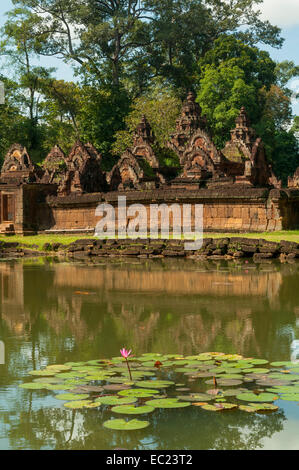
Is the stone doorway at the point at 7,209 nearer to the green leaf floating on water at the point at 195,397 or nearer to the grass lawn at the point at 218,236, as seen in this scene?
the grass lawn at the point at 218,236

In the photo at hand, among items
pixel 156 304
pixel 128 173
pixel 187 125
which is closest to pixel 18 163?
pixel 128 173

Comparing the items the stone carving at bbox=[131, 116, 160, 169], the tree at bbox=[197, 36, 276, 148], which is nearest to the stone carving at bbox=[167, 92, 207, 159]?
the stone carving at bbox=[131, 116, 160, 169]

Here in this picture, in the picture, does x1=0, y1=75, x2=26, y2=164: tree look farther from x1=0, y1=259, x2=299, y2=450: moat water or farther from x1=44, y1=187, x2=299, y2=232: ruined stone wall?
x1=0, y1=259, x2=299, y2=450: moat water

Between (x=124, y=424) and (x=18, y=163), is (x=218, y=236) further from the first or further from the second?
(x=18, y=163)

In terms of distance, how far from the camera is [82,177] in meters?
26.7

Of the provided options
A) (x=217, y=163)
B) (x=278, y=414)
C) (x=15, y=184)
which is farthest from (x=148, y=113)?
(x=278, y=414)

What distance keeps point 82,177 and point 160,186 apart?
4361 millimetres

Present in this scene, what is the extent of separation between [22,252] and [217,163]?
1202 centimetres

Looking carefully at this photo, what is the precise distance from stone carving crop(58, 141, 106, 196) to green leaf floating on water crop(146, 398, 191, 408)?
71.0 feet

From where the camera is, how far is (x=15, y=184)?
24312 millimetres

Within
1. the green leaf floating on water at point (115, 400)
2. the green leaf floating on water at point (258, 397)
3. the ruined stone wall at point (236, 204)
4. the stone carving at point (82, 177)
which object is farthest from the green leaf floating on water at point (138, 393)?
the stone carving at point (82, 177)

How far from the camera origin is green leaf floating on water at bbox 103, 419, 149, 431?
3.87 m

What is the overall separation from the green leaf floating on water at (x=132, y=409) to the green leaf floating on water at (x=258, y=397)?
2.17 ft

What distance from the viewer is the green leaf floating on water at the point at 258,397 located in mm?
4316
